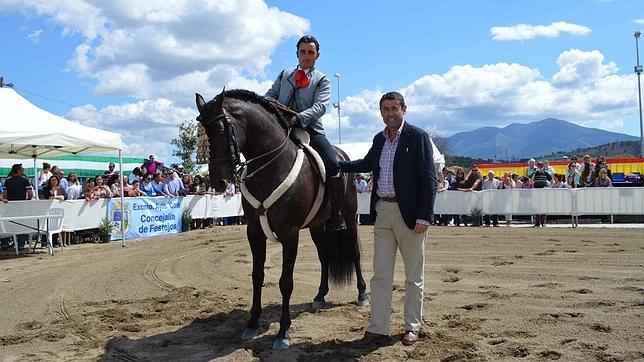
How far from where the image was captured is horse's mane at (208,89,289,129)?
5.03 m

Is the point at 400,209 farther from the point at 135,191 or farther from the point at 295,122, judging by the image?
the point at 135,191

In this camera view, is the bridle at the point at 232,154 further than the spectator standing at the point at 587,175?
No

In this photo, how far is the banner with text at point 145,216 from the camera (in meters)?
15.0

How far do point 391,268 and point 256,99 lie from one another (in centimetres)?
208

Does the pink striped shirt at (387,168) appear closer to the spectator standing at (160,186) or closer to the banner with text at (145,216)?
the banner with text at (145,216)

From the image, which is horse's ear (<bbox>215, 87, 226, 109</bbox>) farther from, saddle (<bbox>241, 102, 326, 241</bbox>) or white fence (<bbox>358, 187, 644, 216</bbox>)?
white fence (<bbox>358, 187, 644, 216</bbox>)

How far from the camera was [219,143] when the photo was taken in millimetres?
4562

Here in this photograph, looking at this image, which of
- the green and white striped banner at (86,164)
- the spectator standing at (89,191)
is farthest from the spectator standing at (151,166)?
the green and white striped banner at (86,164)

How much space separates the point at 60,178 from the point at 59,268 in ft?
22.3

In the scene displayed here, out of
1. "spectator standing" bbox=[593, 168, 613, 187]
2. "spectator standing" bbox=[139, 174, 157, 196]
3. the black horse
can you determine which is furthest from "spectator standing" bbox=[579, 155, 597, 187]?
the black horse

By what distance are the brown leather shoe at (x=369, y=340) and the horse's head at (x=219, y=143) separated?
6.02ft

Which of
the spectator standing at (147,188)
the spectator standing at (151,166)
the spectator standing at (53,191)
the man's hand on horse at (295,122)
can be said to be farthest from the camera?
the spectator standing at (151,166)

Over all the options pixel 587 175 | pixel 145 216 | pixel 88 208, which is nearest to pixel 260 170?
pixel 88 208

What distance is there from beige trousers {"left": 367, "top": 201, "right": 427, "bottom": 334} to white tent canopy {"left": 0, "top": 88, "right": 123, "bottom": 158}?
995 cm
